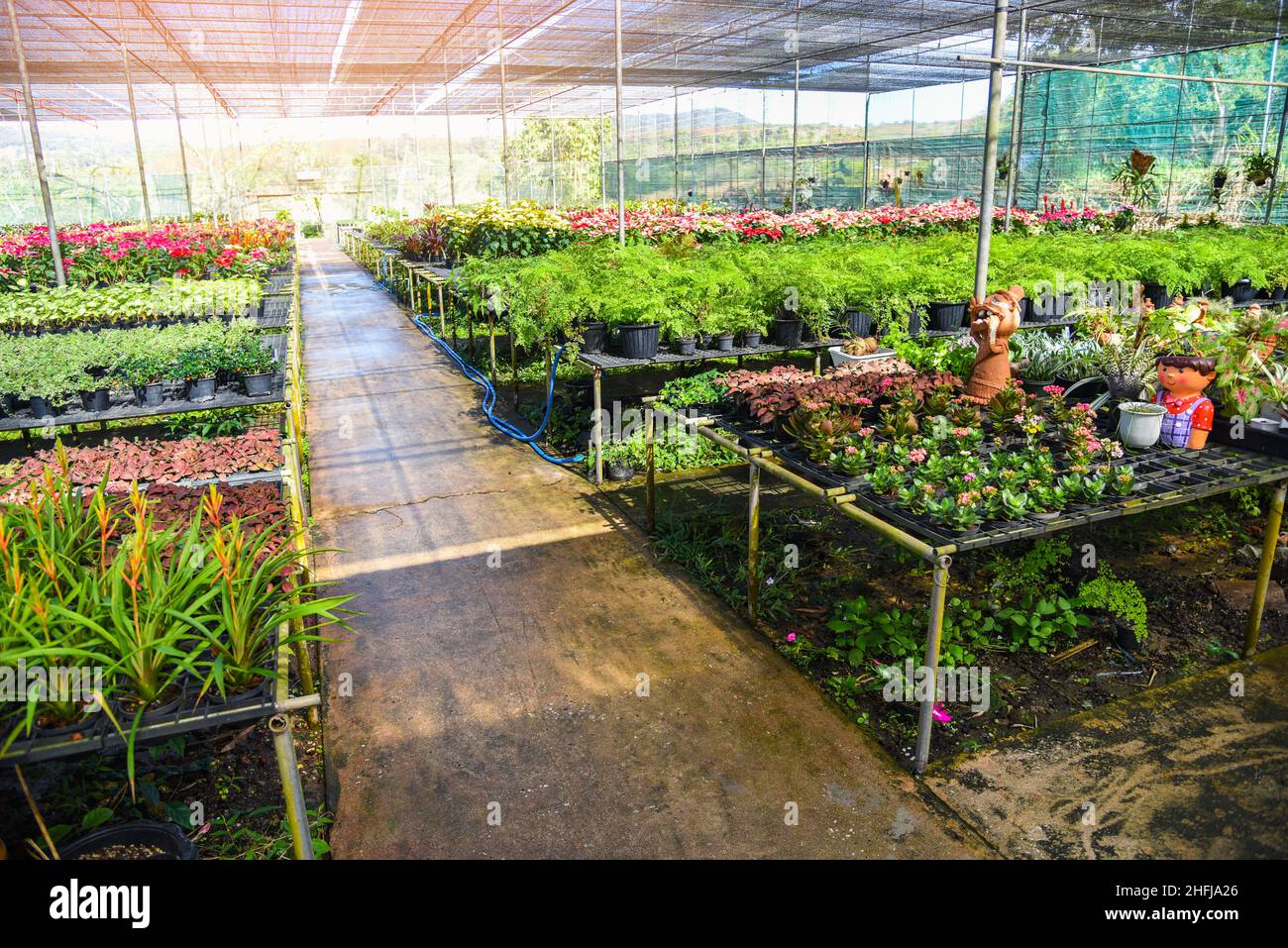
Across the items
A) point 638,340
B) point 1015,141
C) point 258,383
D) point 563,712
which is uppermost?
point 1015,141

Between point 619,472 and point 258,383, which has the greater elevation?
point 258,383

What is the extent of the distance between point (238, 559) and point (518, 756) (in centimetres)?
123

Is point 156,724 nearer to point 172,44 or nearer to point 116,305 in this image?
point 116,305

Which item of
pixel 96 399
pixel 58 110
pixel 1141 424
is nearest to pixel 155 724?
pixel 96 399

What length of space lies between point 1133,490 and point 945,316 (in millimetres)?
4018

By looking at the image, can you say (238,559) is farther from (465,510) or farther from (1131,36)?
(1131,36)

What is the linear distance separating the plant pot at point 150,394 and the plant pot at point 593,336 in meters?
2.76

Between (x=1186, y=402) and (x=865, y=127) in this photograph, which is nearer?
(x=1186, y=402)

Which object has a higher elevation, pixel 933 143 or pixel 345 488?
pixel 933 143

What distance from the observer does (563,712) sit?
347 centimetres

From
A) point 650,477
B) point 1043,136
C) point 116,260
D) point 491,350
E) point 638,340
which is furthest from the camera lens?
point 1043,136

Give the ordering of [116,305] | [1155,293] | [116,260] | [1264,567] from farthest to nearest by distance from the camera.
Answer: [116,260]
[1155,293]
[116,305]
[1264,567]
